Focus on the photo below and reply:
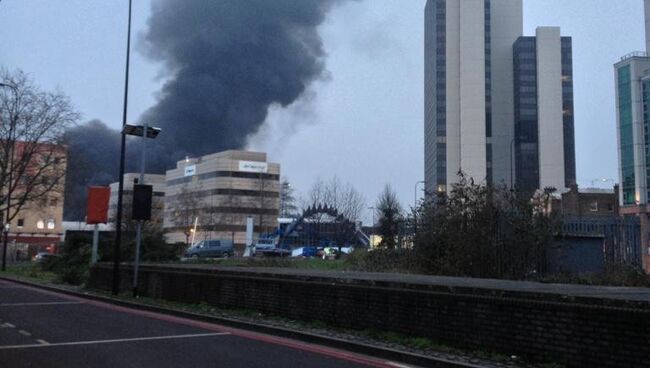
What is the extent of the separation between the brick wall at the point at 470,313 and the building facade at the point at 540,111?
4680 inches

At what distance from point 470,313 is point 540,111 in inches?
5093

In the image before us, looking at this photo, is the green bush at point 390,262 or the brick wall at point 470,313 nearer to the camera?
the brick wall at point 470,313

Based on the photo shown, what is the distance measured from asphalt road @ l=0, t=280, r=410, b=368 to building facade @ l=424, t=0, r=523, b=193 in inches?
4161

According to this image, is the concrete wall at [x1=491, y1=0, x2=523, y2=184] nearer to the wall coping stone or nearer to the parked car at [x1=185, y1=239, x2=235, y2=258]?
the parked car at [x1=185, y1=239, x2=235, y2=258]

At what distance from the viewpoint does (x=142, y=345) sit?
10719mm

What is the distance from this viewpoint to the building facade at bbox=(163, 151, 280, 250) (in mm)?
113562

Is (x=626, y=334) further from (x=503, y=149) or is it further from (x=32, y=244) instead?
(x=503, y=149)

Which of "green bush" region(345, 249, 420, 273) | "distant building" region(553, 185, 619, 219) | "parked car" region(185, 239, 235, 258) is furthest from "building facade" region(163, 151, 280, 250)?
"green bush" region(345, 249, 420, 273)

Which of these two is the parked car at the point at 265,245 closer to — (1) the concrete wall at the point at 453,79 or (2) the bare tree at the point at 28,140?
Result: (2) the bare tree at the point at 28,140

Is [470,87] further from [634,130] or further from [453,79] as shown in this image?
[634,130]

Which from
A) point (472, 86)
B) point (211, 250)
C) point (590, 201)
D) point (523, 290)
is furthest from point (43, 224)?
point (523, 290)

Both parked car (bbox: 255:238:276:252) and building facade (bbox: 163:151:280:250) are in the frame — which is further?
building facade (bbox: 163:151:280:250)

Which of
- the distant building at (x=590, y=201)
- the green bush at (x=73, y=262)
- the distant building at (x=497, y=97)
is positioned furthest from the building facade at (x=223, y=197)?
the green bush at (x=73, y=262)

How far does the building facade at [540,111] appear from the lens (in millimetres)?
127312
